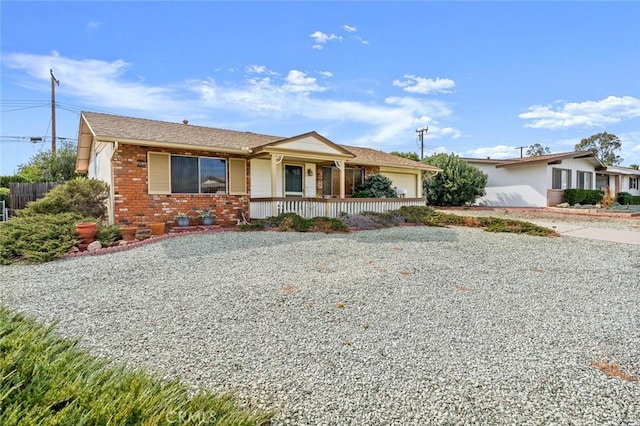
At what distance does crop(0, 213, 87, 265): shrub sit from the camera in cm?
683

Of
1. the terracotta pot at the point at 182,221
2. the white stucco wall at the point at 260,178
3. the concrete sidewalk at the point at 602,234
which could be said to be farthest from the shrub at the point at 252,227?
the concrete sidewalk at the point at 602,234

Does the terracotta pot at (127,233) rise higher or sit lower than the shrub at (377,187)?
lower

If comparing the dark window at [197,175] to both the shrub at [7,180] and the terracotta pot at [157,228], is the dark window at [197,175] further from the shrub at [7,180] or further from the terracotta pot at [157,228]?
the shrub at [7,180]

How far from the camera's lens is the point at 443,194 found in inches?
833

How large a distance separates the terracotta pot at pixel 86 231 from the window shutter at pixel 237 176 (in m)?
4.78

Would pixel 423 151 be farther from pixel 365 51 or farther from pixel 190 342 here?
pixel 190 342

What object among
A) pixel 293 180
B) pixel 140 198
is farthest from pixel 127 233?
pixel 293 180

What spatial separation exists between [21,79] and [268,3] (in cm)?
1884

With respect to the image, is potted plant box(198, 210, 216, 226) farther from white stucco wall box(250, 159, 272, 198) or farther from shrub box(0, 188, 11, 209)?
shrub box(0, 188, 11, 209)

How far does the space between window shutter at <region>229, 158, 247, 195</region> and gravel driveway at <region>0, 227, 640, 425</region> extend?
17.9 ft

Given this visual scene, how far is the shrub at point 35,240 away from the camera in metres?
6.83

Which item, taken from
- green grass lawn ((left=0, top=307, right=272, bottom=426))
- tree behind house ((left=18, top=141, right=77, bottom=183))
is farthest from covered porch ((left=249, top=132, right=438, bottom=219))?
tree behind house ((left=18, top=141, right=77, bottom=183))

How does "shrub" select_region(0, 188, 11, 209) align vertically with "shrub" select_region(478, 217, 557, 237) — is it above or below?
above

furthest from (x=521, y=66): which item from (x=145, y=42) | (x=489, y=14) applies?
(x=145, y=42)
